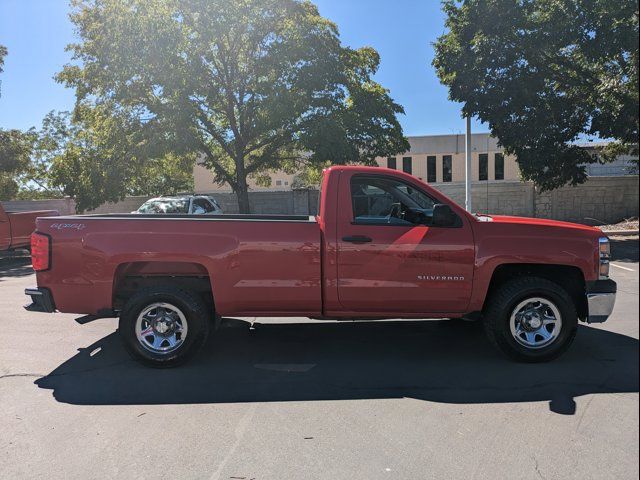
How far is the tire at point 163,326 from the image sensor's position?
493 centimetres

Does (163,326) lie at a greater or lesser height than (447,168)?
lesser

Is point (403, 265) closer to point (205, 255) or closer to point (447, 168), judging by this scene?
point (205, 255)

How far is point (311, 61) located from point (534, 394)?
16.7m

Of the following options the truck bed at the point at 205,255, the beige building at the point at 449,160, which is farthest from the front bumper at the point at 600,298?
the beige building at the point at 449,160

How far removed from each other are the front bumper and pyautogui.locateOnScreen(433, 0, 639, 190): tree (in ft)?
36.6

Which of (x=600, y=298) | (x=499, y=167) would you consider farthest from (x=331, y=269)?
(x=499, y=167)

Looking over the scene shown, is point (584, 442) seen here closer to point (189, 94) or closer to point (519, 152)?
point (519, 152)

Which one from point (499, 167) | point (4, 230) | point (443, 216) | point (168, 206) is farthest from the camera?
point (499, 167)

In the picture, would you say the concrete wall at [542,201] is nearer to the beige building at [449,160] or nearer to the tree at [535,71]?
the tree at [535,71]

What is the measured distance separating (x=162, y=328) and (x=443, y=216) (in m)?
3.03

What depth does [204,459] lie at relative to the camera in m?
3.29

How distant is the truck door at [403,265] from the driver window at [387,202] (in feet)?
0.35

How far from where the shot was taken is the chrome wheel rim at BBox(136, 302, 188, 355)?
4.97 metres

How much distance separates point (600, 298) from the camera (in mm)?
4836
